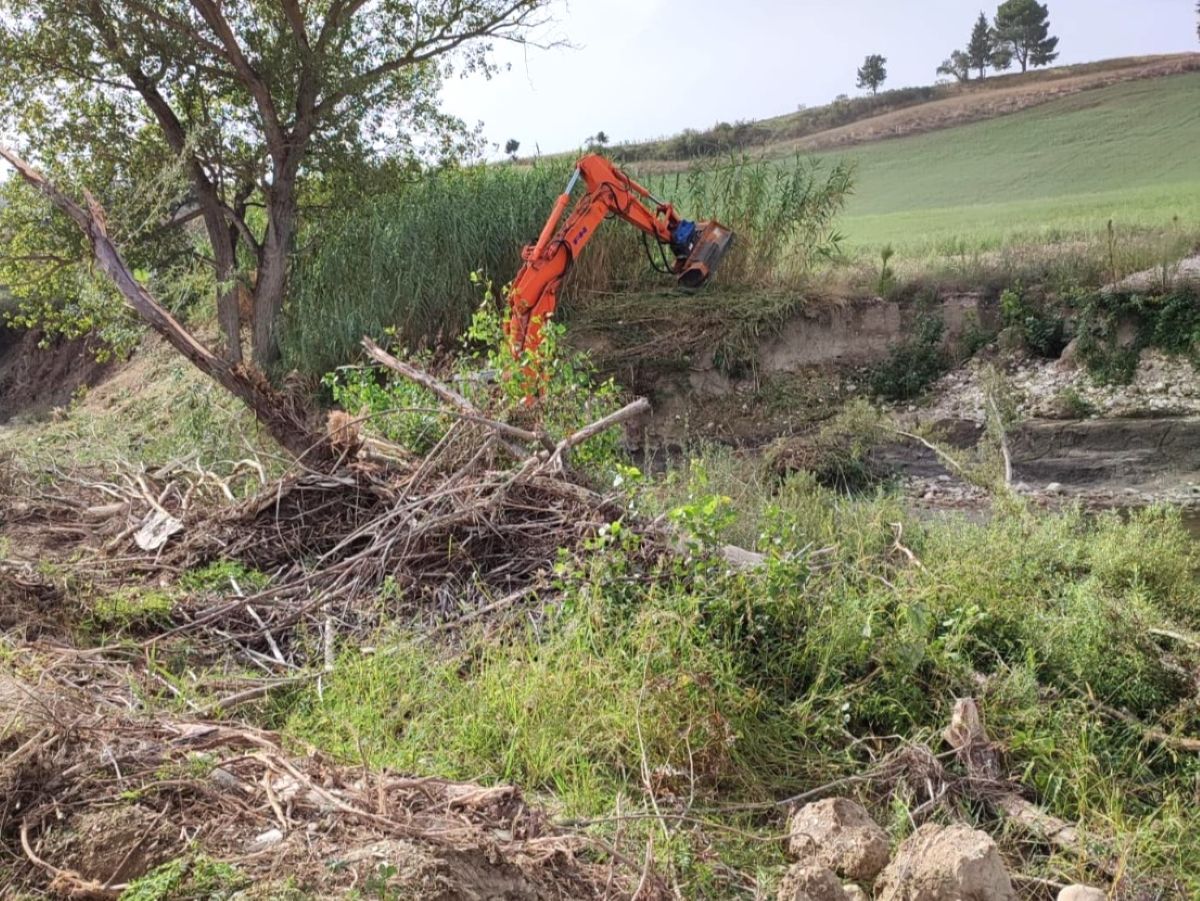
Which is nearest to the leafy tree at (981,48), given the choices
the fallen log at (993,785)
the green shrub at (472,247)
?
the green shrub at (472,247)

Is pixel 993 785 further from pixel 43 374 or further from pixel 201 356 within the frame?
pixel 43 374

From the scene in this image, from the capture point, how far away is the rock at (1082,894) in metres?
2.78

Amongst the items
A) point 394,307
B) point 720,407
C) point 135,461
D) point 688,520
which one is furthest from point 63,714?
point 720,407

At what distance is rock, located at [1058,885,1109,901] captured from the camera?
2.78 metres

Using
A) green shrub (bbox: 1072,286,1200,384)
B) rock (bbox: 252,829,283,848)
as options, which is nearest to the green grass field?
green shrub (bbox: 1072,286,1200,384)

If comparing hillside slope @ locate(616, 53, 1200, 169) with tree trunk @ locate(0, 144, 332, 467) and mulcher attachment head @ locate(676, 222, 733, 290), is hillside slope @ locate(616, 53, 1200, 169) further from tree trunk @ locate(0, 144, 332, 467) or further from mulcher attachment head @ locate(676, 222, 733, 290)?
tree trunk @ locate(0, 144, 332, 467)

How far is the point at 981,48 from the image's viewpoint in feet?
117

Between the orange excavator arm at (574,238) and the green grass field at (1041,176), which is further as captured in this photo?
the green grass field at (1041,176)

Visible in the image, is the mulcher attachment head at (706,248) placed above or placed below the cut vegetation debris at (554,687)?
above

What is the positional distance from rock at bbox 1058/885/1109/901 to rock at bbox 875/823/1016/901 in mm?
147

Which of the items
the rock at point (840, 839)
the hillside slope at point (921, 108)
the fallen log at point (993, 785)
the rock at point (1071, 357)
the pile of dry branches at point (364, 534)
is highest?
the hillside slope at point (921, 108)

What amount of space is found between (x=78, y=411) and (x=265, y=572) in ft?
29.6

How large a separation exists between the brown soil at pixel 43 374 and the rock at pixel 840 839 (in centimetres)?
1516

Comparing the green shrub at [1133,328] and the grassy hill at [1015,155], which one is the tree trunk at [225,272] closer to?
the grassy hill at [1015,155]
